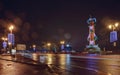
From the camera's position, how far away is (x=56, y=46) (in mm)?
183250

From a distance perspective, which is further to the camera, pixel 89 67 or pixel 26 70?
pixel 89 67

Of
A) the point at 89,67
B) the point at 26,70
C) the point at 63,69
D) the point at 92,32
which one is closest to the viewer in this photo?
the point at 26,70

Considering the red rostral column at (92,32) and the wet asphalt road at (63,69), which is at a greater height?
the red rostral column at (92,32)

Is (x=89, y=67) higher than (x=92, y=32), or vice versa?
(x=92, y=32)

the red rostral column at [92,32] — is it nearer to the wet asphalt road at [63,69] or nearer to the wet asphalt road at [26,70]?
the wet asphalt road at [63,69]

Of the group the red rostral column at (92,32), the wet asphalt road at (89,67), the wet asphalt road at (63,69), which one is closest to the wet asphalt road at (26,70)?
the wet asphalt road at (63,69)

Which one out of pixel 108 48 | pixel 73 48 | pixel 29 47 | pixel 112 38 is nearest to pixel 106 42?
pixel 108 48

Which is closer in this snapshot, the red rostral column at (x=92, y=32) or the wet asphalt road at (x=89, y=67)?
the wet asphalt road at (x=89, y=67)

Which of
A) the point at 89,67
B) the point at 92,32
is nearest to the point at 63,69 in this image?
the point at 89,67

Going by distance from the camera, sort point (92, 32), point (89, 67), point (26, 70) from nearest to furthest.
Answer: point (26, 70) → point (89, 67) → point (92, 32)

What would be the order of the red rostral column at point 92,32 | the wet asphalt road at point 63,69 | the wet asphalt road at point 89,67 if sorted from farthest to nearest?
the red rostral column at point 92,32, the wet asphalt road at point 89,67, the wet asphalt road at point 63,69

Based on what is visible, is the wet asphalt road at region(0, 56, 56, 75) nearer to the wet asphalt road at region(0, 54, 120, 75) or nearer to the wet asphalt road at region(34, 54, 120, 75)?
the wet asphalt road at region(0, 54, 120, 75)

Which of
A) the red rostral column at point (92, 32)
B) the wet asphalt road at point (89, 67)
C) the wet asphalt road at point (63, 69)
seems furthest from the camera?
the red rostral column at point (92, 32)

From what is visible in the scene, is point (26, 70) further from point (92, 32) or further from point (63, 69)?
point (92, 32)
